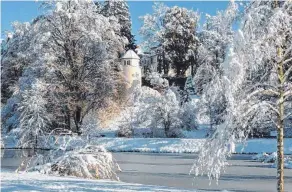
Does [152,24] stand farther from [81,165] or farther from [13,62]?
[81,165]

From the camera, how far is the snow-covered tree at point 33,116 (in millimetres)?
27125

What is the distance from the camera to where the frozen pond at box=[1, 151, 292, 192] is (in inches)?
591

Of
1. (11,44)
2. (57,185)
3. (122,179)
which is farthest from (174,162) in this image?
(11,44)

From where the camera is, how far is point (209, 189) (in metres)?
14.2

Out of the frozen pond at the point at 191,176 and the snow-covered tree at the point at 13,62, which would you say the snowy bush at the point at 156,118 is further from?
the snow-covered tree at the point at 13,62

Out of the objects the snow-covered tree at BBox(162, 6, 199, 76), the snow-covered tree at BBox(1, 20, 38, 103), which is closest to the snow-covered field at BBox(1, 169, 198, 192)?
the snow-covered tree at BBox(1, 20, 38, 103)

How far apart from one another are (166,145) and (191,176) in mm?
13648

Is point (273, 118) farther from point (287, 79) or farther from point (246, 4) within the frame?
point (246, 4)

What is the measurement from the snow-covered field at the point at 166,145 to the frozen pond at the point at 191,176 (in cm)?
504

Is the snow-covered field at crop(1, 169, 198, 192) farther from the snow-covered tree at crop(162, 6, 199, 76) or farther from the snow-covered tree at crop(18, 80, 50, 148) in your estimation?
the snow-covered tree at crop(162, 6, 199, 76)

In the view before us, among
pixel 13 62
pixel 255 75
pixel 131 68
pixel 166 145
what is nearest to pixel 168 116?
pixel 166 145

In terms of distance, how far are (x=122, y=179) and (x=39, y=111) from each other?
12.9 meters

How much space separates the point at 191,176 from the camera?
17.5m

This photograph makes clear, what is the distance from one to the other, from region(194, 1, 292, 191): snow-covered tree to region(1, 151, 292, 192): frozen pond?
4593 millimetres
